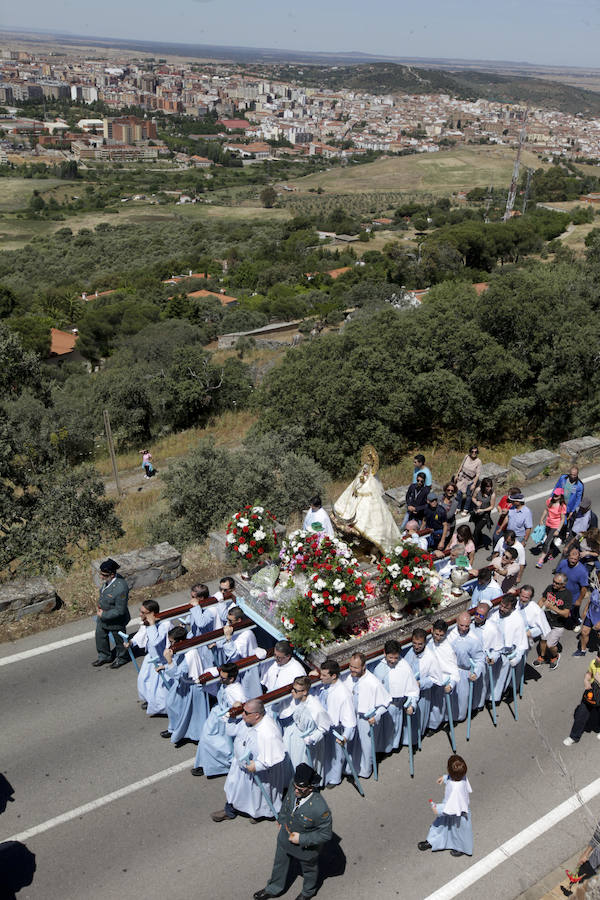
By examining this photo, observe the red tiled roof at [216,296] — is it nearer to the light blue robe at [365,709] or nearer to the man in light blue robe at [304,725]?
the light blue robe at [365,709]

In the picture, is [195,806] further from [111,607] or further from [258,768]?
[111,607]

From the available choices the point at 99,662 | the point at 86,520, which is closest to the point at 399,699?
the point at 99,662

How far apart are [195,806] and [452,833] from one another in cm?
236

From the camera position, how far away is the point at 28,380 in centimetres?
2423

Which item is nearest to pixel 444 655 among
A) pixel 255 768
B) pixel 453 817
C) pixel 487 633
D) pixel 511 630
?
pixel 487 633

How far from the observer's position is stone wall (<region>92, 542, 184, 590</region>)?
9961mm

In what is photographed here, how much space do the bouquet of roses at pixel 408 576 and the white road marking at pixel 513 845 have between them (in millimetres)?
2345

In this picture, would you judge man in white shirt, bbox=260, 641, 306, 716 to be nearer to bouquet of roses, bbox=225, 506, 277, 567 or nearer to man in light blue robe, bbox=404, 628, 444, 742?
man in light blue robe, bbox=404, 628, 444, 742

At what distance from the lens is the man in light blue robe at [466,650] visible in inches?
296

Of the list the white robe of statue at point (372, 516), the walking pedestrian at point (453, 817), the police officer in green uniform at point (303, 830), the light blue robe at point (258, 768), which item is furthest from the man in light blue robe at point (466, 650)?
the police officer in green uniform at point (303, 830)

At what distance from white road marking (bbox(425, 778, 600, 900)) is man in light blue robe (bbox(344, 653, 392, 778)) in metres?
1.42

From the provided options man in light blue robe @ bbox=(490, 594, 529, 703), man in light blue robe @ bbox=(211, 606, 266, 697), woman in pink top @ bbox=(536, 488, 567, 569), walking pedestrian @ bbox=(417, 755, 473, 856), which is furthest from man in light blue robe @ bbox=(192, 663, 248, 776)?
woman in pink top @ bbox=(536, 488, 567, 569)

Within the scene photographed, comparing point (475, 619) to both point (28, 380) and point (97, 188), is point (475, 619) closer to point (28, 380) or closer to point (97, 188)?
point (28, 380)

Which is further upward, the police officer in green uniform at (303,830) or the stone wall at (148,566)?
the police officer in green uniform at (303,830)
